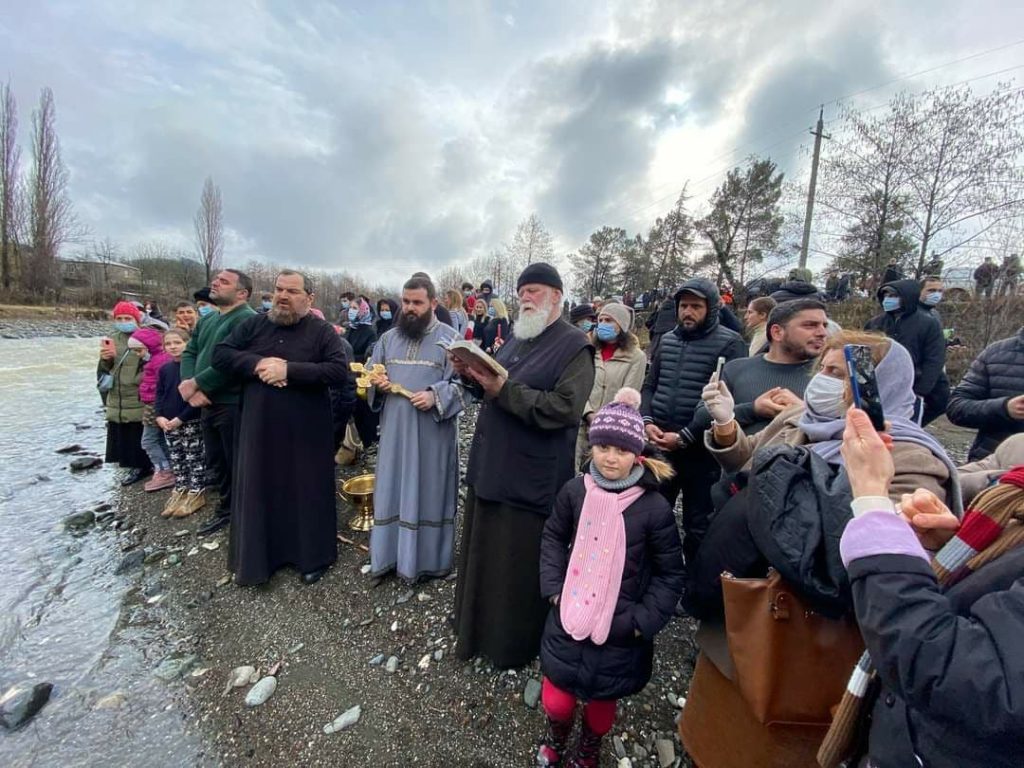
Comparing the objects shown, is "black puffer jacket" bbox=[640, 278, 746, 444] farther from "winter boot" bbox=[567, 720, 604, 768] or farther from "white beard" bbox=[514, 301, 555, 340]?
"winter boot" bbox=[567, 720, 604, 768]

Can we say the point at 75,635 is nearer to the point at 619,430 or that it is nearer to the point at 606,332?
the point at 619,430

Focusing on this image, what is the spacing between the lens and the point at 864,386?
4.50ft

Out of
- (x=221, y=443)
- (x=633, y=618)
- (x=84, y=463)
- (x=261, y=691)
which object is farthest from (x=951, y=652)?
(x=84, y=463)

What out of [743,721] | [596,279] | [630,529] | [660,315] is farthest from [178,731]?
[596,279]

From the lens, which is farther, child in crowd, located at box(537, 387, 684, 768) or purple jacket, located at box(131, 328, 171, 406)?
purple jacket, located at box(131, 328, 171, 406)

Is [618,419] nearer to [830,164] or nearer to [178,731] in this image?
[178,731]

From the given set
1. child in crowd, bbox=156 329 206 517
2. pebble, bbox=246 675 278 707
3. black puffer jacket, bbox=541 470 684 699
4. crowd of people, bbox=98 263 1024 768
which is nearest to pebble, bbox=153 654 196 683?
pebble, bbox=246 675 278 707

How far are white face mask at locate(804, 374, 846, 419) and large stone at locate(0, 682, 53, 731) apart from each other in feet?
14.8

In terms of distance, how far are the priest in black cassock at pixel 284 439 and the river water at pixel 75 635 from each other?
85cm

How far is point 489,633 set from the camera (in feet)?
9.48

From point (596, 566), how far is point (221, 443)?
4.76 m

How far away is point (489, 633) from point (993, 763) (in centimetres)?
242

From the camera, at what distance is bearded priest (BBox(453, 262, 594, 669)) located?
8.81ft

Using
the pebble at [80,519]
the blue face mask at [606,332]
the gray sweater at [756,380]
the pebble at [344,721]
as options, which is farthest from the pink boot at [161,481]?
the gray sweater at [756,380]
